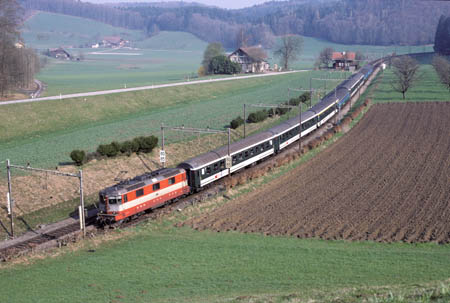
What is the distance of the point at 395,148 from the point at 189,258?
1335 inches

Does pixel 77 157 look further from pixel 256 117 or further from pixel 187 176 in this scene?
pixel 256 117

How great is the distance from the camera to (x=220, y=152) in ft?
137

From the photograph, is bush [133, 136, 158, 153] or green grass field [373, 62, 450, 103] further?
green grass field [373, 62, 450, 103]

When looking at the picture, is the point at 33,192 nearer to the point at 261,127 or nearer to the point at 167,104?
the point at 261,127

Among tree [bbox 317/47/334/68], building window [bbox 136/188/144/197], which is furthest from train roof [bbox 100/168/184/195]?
tree [bbox 317/47/334/68]

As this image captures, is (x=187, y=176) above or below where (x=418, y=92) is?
below

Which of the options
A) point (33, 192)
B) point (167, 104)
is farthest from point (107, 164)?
point (167, 104)

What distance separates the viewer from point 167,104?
79688mm

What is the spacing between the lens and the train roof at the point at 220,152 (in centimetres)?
3778

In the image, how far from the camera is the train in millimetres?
31875

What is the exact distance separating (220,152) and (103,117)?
96.3 feet

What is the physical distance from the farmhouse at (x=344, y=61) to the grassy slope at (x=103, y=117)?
67941 mm

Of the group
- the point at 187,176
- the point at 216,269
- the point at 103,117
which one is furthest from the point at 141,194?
the point at 103,117

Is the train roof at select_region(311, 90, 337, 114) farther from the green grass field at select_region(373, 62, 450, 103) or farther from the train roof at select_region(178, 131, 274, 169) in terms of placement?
the green grass field at select_region(373, 62, 450, 103)
